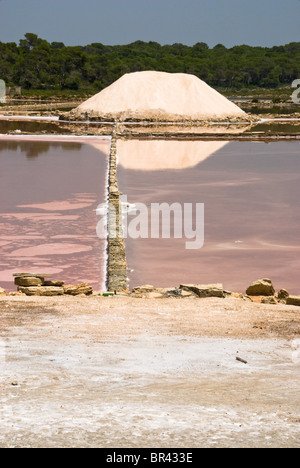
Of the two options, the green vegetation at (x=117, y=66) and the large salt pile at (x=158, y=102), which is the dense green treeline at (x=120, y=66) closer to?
the green vegetation at (x=117, y=66)

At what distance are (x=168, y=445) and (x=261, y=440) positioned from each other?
633mm

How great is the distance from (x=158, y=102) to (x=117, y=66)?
195ft

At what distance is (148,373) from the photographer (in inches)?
259

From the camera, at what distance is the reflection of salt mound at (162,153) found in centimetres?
2653

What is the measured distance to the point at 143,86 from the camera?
203 ft

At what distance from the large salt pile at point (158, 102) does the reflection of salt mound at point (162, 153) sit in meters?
20.8

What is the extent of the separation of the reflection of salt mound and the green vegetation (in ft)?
206

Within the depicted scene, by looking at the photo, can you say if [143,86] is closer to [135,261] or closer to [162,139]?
[162,139]

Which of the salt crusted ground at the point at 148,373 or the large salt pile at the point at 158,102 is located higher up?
the large salt pile at the point at 158,102

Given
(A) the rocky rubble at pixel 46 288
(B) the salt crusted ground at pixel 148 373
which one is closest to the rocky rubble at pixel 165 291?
(A) the rocky rubble at pixel 46 288

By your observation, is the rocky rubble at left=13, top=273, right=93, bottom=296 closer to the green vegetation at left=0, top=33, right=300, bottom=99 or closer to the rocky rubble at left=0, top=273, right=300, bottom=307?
the rocky rubble at left=0, top=273, right=300, bottom=307

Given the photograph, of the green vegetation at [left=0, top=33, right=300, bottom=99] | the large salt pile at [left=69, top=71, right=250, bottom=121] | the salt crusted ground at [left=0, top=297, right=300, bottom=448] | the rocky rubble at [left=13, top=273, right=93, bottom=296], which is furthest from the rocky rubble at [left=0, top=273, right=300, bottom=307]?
the green vegetation at [left=0, top=33, right=300, bottom=99]

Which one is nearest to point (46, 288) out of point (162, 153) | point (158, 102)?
point (162, 153)

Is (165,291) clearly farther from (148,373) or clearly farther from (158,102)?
(158,102)
